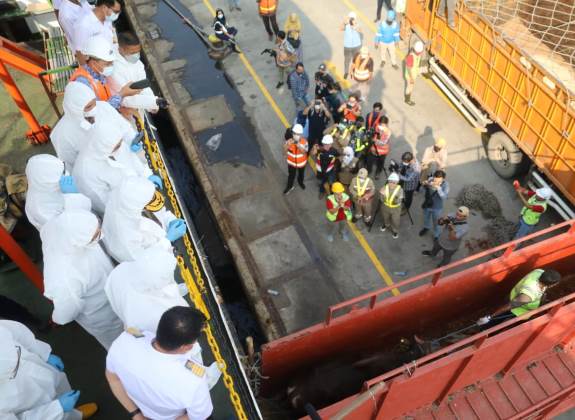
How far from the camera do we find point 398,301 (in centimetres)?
629

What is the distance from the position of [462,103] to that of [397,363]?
257 inches

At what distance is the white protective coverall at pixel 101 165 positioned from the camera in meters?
5.34

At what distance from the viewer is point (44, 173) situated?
198 inches

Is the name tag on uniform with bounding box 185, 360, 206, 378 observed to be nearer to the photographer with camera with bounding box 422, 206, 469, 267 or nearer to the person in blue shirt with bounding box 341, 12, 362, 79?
the photographer with camera with bounding box 422, 206, 469, 267

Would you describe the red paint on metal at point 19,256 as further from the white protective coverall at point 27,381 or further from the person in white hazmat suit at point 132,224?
the white protective coverall at point 27,381

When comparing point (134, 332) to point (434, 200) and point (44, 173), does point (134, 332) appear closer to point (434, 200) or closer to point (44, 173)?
point (44, 173)

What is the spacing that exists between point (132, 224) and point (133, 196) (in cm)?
38

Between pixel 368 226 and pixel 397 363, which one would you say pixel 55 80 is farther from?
pixel 397 363

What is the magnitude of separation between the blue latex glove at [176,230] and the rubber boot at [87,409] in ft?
6.85

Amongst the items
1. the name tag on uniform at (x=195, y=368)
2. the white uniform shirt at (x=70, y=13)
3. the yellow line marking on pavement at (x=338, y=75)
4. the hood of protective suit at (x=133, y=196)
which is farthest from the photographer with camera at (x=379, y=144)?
the name tag on uniform at (x=195, y=368)

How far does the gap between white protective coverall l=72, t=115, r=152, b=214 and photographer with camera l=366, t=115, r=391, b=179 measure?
494cm

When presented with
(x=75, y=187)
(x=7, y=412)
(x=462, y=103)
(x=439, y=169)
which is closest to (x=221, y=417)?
(x=7, y=412)

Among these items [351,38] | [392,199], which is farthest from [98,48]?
[351,38]

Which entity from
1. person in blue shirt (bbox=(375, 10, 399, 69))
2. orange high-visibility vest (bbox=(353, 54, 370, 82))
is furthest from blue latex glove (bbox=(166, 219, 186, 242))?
person in blue shirt (bbox=(375, 10, 399, 69))
